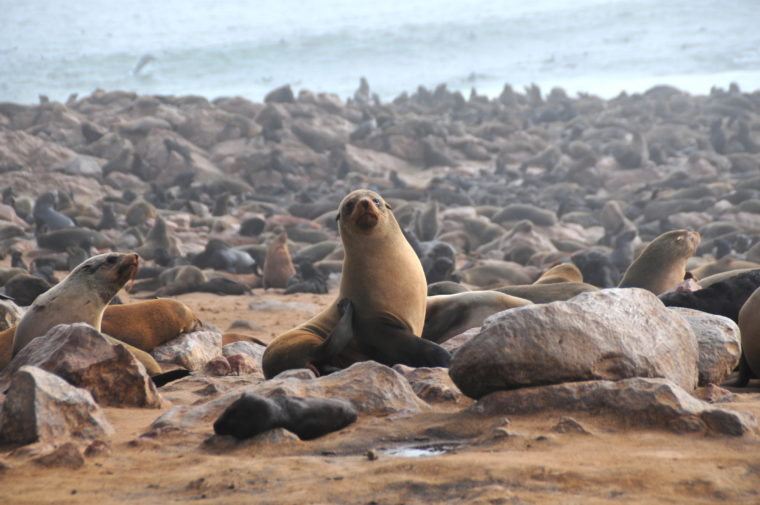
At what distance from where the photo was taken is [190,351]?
5.74 metres

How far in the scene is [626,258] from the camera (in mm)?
12945

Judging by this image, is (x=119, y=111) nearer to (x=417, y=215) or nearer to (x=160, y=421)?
(x=417, y=215)

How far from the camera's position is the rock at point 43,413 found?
3121mm

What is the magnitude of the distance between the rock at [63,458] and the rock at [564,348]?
1.38 metres

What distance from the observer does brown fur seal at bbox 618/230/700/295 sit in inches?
290

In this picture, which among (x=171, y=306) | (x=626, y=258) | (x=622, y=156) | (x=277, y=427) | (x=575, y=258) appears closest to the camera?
(x=277, y=427)

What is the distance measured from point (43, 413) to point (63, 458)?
32 centimetres

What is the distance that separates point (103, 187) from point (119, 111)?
6.05 meters

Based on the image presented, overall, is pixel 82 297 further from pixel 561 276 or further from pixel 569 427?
pixel 561 276

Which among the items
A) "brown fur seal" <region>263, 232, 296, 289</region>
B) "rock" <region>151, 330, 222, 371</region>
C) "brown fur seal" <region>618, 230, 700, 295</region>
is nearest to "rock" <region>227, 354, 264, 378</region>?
"rock" <region>151, 330, 222, 371</region>

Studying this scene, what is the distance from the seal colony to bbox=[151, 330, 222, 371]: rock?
0.02m

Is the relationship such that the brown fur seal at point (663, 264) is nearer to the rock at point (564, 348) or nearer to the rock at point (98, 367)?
the rock at point (564, 348)

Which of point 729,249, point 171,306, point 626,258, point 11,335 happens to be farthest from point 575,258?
point 11,335

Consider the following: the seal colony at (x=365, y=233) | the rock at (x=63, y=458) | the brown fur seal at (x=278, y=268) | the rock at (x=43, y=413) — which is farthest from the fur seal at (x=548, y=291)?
the brown fur seal at (x=278, y=268)
